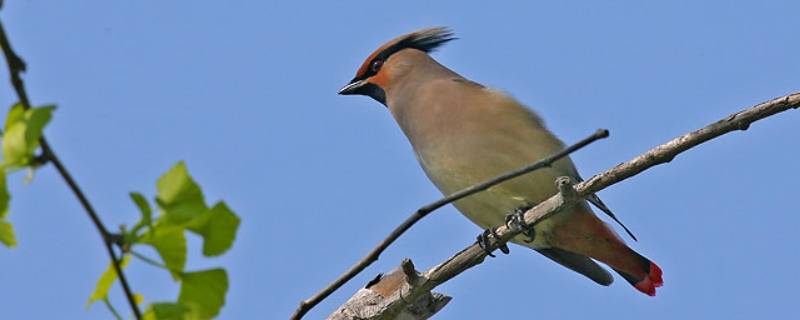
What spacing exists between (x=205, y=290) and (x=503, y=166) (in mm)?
3398

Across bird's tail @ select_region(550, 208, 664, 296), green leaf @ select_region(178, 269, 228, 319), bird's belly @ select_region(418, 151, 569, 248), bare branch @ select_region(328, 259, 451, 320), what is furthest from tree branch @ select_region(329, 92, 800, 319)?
green leaf @ select_region(178, 269, 228, 319)

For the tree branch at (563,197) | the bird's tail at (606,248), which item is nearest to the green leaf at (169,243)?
the tree branch at (563,197)

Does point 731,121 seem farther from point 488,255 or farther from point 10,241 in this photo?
point 10,241

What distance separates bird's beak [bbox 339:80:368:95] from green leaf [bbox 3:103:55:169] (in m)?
4.76

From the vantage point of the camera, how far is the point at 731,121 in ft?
9.79

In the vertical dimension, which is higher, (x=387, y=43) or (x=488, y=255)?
(x=387, y=43)

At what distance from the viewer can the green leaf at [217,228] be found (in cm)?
124

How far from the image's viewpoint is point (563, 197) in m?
3.52

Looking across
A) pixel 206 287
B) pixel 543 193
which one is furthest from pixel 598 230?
pixel 206 287

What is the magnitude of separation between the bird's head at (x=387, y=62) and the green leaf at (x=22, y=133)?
4548mm

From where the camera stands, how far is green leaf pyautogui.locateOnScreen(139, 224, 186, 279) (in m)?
1.24

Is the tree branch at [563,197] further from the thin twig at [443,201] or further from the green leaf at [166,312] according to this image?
the green leaf at [166,312]

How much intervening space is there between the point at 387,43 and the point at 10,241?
15.7 feet

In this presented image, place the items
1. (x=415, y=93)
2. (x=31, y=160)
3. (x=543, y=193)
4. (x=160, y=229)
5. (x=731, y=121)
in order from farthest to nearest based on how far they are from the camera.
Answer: (x=415, y=93), (x=543, y=193), (x=731, y=121), (x=160, y=229), (x=31, y=160)
